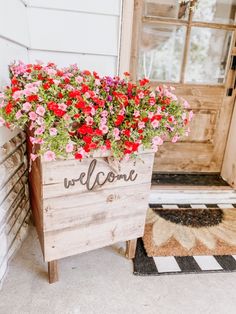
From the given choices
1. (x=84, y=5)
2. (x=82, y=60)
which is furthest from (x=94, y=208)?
(x=84, y=5)

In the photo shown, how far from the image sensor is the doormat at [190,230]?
1560 mm

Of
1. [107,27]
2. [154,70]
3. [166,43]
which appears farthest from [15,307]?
[166,43]

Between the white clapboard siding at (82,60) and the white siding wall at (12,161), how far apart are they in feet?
0.32

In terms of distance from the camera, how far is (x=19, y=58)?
148 cm

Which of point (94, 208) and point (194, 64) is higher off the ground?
point (194, 64)

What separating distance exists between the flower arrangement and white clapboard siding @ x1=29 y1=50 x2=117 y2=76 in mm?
565

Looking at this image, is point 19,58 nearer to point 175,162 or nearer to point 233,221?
point 175,162

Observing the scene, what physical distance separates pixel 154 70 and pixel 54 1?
943 millimetres

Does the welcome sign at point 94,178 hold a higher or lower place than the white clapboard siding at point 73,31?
lower

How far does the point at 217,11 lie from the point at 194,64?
43 centimetres

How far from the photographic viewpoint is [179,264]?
1.45 m

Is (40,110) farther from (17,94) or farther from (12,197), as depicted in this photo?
(12,197)

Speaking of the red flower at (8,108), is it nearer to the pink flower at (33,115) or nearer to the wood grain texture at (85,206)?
the pink flower at (33,115)

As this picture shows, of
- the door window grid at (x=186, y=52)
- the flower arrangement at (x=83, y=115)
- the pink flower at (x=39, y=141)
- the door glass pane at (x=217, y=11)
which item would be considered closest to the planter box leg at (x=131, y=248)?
the flower arrangement at (x=83, y=115)
